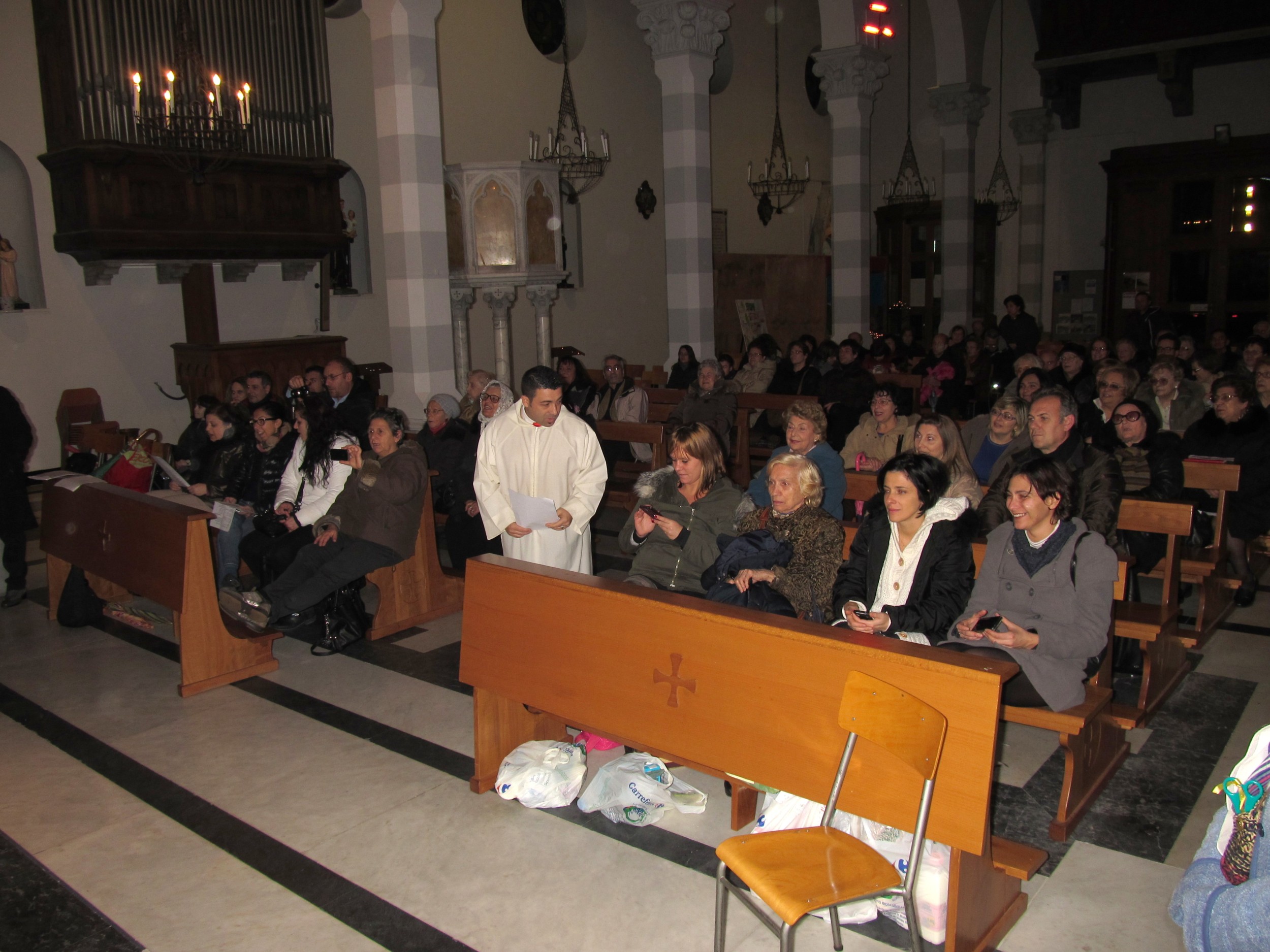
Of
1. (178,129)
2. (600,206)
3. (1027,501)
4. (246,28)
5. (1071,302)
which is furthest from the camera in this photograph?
(1071,302)

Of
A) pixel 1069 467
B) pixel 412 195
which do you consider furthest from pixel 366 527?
pixel 412 195

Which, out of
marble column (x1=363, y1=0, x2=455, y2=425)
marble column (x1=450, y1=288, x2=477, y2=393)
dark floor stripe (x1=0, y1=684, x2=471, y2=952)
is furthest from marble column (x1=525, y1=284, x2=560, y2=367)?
dark floor stripe (x1=0, y1=684, x2=471, y2=952)

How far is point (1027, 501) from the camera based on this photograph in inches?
139

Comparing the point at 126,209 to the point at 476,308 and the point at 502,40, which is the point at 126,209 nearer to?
the point at 476,308

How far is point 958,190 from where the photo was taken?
49.1ft

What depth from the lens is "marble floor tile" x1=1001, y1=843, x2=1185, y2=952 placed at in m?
2.80

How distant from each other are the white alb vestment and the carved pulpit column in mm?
11460

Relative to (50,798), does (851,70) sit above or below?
above

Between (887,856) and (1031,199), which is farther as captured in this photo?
(1031,199)

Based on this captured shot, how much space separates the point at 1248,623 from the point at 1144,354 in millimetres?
6554

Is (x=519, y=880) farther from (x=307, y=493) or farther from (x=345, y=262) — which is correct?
(x=345, y=262)

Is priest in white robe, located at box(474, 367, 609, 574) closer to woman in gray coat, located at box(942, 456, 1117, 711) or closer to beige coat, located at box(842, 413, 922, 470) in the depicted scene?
beige coat, located at box(842, 413, 922, 470)

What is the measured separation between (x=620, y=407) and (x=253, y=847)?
570 cm

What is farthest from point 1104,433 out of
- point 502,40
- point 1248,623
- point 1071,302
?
point 1071,302
